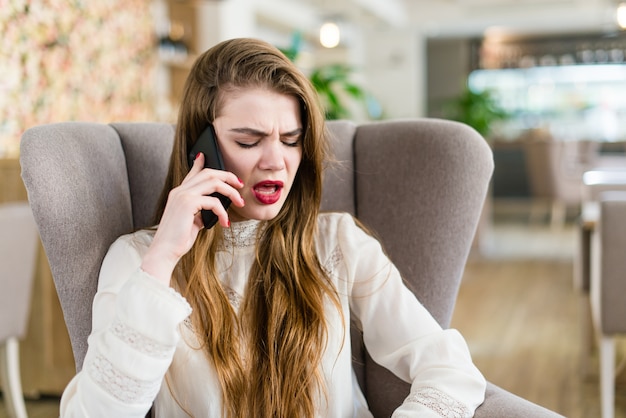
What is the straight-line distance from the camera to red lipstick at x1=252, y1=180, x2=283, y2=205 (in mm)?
1129

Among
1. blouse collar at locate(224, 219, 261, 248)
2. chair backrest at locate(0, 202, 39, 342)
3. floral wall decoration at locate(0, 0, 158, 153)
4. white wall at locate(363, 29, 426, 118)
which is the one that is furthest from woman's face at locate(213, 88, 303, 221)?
white wall at locate(363, 29, 426, 118)

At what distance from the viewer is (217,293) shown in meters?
1.17

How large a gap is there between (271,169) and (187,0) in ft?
10.9

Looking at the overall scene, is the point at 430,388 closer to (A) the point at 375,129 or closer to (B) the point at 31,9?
(A) the point at 375,129

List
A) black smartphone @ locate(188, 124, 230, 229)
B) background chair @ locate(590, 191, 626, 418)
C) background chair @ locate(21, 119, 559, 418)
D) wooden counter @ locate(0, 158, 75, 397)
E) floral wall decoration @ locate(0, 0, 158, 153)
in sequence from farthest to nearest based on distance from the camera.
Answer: floral wall decoration @ locate(0, 0, 158, 153) < wooden counter @ locate(0, 158, 75, 397) < background chair @ locate(590, 191, 626, 418) < background chair @ locate(21, 119, 559, 418) < black smartphone @ locate(188, 124, 230, 229)

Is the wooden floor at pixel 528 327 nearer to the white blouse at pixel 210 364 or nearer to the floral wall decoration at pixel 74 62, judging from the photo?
the floral wall decoration at pixel 74 62

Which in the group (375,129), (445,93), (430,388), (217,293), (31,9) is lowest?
(445,93)

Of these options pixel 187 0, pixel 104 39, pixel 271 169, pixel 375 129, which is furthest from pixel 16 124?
pixel 271 169

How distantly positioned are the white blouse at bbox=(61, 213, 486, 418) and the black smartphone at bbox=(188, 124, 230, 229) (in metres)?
0.14

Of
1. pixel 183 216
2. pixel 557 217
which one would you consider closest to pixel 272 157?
pixel 183 216

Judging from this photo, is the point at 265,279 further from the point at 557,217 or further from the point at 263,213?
the point at 557,217

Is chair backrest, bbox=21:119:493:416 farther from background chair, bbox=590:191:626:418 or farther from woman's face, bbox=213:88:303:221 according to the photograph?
background chair, bbox=590:191:626:418

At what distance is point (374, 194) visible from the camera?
147 centimetres

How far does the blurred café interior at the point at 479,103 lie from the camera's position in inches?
108
